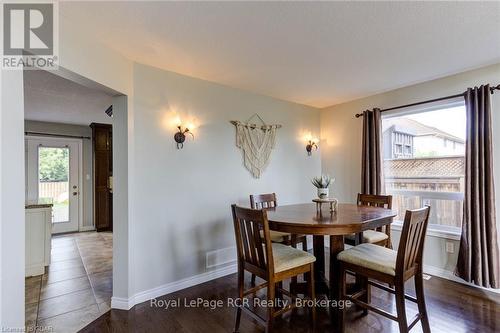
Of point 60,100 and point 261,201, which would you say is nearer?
point 261,201

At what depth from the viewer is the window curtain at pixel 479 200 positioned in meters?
2.53

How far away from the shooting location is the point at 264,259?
1889 mm

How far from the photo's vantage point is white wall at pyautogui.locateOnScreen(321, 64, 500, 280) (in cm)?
266

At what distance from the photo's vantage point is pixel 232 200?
10.6 ft

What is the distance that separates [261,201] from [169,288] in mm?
1360

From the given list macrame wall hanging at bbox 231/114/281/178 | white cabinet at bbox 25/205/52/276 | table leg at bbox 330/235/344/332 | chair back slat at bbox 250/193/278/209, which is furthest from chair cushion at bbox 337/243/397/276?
white cabinet at bbox 25/205/52/276

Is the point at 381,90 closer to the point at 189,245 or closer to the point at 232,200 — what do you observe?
the point at 232,200

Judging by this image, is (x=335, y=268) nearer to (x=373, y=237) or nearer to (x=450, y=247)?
(x=373, y=237)

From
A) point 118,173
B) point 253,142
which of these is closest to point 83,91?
point 118,173

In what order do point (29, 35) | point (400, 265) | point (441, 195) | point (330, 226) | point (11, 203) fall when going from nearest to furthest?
1. point (11, 203)
2. point (29, 35)
3. point (400, 265)
4. point (330, 226)
5. point (441, 195)

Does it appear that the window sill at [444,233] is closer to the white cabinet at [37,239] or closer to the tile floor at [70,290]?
the tile floor at [70,290]

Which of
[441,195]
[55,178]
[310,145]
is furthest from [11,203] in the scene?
[55,178]

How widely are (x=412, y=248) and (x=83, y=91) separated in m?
4.08

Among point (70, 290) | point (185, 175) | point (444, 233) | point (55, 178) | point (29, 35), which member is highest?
point (29, 35)
